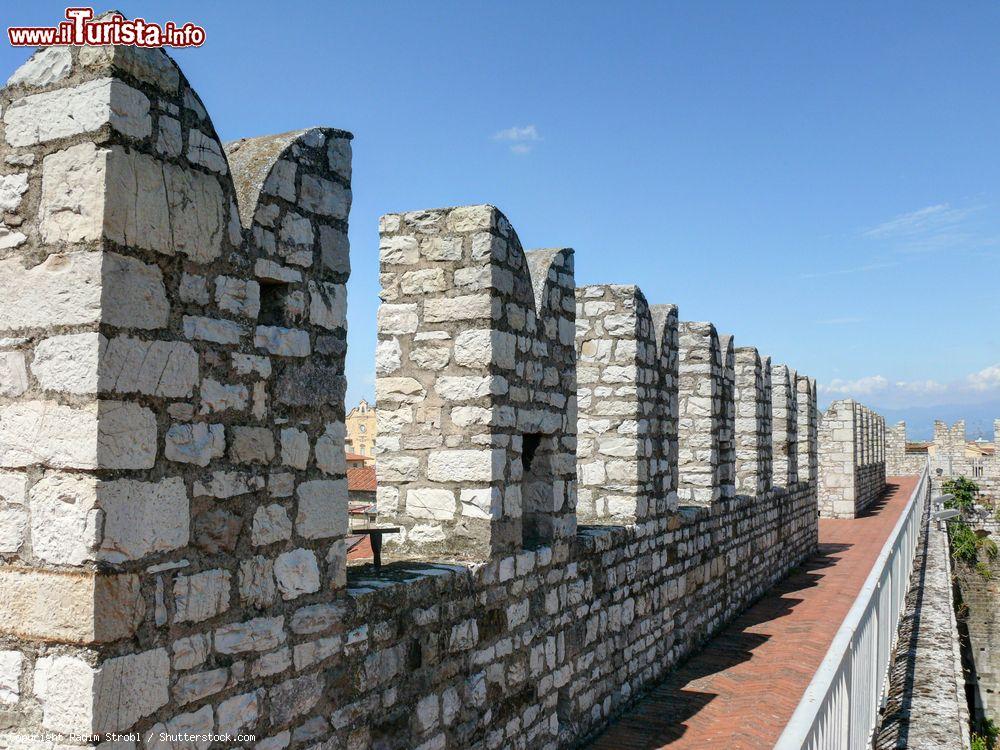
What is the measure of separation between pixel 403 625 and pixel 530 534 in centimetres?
168

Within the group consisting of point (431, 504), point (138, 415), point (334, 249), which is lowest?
point (431, 504)

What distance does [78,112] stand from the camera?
2770 mm

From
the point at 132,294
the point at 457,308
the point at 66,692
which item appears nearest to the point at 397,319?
the point at 457,308

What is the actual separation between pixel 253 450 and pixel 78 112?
1.27 meters

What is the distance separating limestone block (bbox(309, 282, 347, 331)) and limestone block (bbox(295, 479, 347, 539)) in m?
0.65

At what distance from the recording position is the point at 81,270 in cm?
269

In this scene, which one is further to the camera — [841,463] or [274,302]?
[841,463]

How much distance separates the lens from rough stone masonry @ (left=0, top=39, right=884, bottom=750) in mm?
2676

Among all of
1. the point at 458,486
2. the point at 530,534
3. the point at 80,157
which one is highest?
the point at 80,157

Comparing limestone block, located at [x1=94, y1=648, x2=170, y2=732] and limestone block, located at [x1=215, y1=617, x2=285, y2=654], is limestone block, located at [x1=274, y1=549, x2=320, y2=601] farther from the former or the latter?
limestone block, located at [x1=94, y1=648, x2=170, y2=732]

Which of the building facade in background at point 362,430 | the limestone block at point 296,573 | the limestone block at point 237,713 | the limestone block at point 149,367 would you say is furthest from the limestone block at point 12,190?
the building facade in background at point 362,430

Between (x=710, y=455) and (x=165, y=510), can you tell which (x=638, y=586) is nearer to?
(x=710, y=455)

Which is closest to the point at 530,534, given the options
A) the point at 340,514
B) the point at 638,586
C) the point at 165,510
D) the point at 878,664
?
the point at 638,586

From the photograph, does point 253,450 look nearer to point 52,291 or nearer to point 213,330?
point 213,330
